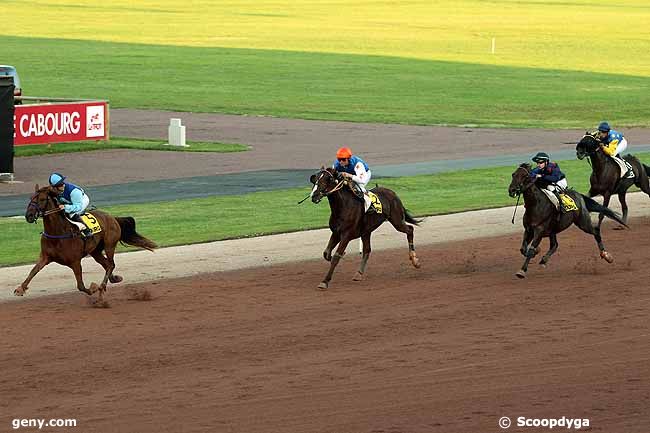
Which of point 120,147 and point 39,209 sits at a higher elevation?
point 39,209

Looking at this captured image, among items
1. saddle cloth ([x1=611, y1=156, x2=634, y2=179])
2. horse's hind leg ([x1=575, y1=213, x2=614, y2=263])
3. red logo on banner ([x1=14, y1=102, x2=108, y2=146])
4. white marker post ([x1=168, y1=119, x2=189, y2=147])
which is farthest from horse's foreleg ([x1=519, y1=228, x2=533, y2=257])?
white marker post ([x1=168, y1=119, x2=189, y2=147])

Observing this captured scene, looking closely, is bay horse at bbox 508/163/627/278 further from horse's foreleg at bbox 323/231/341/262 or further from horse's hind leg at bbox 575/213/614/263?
horse's foreleg at bbox 323/231/341/262

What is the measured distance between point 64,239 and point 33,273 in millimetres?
683

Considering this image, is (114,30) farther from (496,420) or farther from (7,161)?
(496,420)

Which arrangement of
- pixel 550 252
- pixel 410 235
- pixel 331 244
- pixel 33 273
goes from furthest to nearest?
pixel 550 252
pixel 410 235
pixel 331 244
pixel 33 273

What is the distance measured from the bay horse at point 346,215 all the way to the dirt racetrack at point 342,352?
0.47 meters

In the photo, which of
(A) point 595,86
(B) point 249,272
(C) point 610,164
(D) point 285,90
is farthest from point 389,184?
(A) point 595,86

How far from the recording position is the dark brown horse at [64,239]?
62.4 ft

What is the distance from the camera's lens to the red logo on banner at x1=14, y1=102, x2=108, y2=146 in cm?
4119

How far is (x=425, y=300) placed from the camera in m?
20.9

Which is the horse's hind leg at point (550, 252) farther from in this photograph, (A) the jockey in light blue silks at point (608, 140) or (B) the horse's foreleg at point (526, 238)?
Answer: (A) the jockey in light blue silks at point (608, 140)

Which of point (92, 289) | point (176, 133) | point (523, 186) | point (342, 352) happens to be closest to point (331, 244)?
point (523, 186)

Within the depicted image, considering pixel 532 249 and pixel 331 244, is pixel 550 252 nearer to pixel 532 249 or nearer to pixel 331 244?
pixel 532 249

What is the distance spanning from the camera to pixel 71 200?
1944 cm
